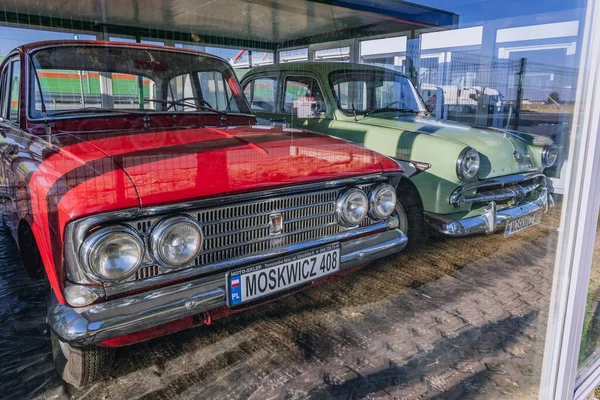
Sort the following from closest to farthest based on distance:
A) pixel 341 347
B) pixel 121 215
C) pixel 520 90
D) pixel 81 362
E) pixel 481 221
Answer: pixel 121 215, pixel 81 362, pixel 341 347, pixel 520 90, pixel 481 221

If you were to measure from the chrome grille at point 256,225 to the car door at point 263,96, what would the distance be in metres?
0.95

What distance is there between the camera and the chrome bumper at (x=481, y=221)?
10.8 ft

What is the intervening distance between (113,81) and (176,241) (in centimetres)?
100

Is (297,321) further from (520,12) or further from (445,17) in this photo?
(520,12)

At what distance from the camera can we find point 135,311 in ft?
5.41

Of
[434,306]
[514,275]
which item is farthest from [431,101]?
[434,306]

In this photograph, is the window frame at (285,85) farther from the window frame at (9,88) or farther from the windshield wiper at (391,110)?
the window frame at (9,88)

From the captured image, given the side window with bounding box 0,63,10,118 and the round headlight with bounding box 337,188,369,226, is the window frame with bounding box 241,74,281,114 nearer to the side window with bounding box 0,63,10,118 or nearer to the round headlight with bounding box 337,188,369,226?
the round headlight with bounding box 337,188,369,226

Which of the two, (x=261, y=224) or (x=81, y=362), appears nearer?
(x=81, y=362)

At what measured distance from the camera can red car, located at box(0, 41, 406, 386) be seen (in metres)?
1.60

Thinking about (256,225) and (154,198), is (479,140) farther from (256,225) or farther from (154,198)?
(154,198)

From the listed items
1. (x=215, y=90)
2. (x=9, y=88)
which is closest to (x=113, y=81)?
(x=9, y=88)

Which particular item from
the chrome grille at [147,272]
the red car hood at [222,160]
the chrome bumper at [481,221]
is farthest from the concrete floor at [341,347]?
the red car hood at [222,160]

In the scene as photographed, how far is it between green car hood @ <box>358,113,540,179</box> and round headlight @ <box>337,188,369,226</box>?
39.9 inches
